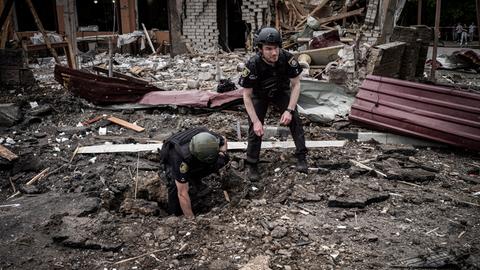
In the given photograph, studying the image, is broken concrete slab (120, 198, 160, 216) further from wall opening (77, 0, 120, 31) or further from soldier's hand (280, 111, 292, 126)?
wall opening (77, 0, 120, 31)

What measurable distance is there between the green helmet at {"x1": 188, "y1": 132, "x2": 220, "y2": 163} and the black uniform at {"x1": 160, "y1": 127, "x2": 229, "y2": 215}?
9 centimetres

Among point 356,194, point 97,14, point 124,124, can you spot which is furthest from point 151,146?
point 97,14

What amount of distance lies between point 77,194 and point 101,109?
9.16ft

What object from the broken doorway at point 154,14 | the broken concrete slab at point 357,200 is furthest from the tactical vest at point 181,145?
the broken doorway at point 154,14

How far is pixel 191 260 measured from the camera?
3.06m

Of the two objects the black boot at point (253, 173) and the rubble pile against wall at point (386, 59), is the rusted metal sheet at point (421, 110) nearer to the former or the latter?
the rubble pile against wall at point (386, 59)

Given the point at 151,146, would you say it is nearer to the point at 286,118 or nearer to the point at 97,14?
the point at 286,118

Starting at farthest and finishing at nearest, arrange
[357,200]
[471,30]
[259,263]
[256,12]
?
[471,30] → [256,12] → [357,200] → [259,263]

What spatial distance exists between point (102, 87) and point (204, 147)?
355cm

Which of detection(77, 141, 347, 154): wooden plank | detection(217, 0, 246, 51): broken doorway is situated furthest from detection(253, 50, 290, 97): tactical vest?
detection(217, 0, 246, 51): broken doorway

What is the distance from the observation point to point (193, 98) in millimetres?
6551

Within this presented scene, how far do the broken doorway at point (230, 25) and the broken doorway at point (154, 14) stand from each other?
305 cm

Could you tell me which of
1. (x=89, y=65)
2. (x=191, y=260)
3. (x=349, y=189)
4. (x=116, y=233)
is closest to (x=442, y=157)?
(x=349, y=189)

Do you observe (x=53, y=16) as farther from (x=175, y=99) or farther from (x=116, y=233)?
(x=116, y=233)
